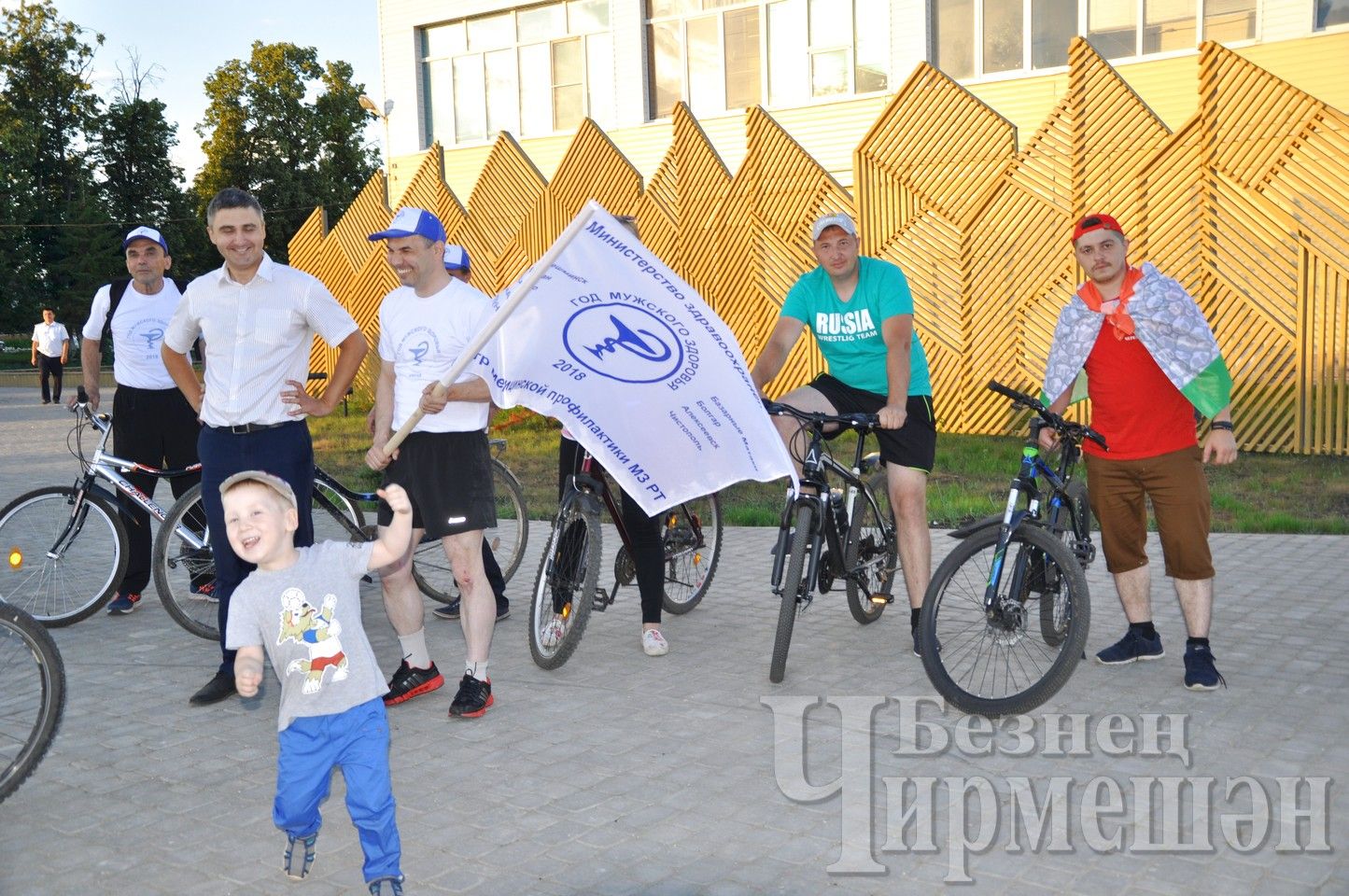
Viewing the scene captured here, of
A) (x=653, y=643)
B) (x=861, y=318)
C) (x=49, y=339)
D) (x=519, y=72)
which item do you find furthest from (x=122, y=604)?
(x=519, y=72)

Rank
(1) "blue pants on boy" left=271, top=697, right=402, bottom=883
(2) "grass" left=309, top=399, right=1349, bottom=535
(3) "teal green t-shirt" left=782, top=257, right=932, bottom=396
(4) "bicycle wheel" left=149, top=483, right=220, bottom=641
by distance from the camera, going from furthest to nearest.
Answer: (2) "grass" left=309, top=399, right=1349, bottom=535, (4) "bicycle wheel" left=149, top=483, right=220, bottom=641, (3) "teal green t-shirt" left=782, top=257, right=932, bottom=396, (1) "blue pants on boy" left=271, top=697, right=402, bottom=883

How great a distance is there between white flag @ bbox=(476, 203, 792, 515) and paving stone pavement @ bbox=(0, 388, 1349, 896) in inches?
41.2

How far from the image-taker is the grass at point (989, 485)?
9.88 metres

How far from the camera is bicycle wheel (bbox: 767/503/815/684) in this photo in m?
5.56

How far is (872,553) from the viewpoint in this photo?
652cm

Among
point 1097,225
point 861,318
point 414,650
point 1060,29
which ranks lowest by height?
point 414,650

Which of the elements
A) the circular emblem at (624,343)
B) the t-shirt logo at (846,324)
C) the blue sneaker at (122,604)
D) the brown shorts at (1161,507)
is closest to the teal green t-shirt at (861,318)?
the t-shirt logo at (846,324)

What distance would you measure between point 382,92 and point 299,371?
2692 centimetres

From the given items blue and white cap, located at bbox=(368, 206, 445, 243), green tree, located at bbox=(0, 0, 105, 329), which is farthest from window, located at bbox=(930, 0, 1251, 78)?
green tree, located at bbox=(0, 0, 105, 329)

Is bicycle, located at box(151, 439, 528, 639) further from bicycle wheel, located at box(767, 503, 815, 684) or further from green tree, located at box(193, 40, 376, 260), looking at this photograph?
green tree, located at box(193, 40, 376, 260)

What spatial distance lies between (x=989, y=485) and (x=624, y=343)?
7289 millimetres

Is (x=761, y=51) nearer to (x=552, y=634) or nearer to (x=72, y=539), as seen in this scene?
(x=72, y=539)

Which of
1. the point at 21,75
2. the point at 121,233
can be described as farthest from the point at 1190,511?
the point at 21,75

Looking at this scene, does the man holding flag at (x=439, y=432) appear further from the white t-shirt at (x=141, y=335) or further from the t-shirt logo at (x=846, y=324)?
the white t-shirt at (x=141, y=335)
